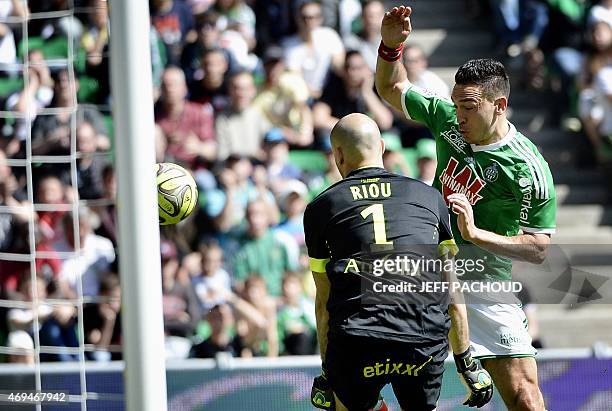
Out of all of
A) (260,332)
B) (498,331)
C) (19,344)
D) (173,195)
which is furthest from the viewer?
(260,332)

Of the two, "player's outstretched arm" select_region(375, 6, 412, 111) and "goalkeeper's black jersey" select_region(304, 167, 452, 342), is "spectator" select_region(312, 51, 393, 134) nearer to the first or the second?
"player's outstretched arm" select_region(375, 6, 412, 111)

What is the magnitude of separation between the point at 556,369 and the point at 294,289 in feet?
7.19

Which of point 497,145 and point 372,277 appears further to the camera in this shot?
point 497,145

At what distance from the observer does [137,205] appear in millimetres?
4906

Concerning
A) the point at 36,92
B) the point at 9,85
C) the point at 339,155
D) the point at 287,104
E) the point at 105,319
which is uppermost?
the point at 9,85

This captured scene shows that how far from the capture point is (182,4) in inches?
414

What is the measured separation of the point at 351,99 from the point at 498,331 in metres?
4.48

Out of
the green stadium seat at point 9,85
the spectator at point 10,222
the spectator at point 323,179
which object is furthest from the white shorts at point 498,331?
the green stadium seat at point 9,85

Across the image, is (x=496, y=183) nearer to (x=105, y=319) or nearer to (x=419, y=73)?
(x=105, y=319)

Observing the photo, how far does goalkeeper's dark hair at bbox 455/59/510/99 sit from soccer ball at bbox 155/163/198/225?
1.54m

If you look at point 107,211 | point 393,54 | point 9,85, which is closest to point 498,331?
point 393,54

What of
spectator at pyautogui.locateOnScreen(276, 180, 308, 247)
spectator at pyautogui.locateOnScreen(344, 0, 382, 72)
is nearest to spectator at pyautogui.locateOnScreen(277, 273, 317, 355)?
spectator at pyautogui.locateOnScreen(276, 180, 308, 247)

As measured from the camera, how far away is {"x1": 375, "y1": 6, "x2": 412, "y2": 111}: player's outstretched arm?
5691 mm

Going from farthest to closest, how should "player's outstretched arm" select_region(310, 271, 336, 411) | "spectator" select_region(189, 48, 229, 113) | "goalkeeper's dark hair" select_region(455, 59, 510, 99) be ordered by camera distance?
"spectator" select_region(189, 48, 229, 113) → "goalkeeper's dark hair" select_region(455, 59, 510, 99) → "player's outstretched arm" select_region(310, 271, 336, 411)
